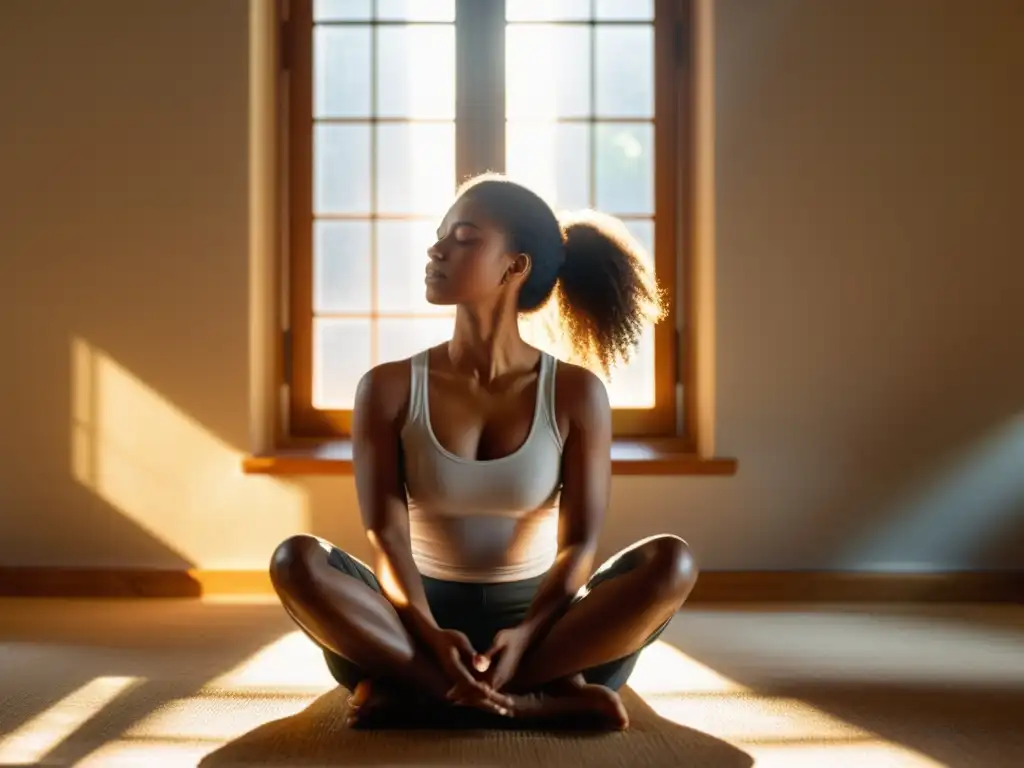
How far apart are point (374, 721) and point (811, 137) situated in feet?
7.46

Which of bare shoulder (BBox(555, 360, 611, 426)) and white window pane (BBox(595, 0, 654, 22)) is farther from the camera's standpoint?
white window pane (BBox(595, 0, 654, 22))

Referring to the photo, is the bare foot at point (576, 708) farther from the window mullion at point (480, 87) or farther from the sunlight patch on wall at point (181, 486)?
the window mullion at point (480, 87)

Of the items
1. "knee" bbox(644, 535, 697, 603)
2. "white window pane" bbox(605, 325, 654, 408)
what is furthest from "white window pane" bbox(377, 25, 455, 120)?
"knee" bbox(644, 535, 697, 603)

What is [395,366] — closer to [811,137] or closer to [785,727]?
[785,727]

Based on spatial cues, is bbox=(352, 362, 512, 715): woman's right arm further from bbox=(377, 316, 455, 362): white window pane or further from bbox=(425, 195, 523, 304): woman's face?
bbox=(377, 316, 455, 362): white window pane

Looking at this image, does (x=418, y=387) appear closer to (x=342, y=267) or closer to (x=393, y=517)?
(x=393, y=517)

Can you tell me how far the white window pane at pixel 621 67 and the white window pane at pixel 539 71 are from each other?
0.09m

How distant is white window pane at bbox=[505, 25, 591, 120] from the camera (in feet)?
12.2

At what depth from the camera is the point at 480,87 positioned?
368 centimetres

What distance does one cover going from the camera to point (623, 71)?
3.73 metres

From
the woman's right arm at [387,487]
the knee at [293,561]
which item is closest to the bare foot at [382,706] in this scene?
the woman's right arm at [387,487]

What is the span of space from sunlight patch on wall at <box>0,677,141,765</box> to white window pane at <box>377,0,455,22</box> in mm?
2273

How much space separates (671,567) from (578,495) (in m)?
0.26

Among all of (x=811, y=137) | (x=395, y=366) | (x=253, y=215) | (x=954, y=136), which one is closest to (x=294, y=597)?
(x=395, y=366)
